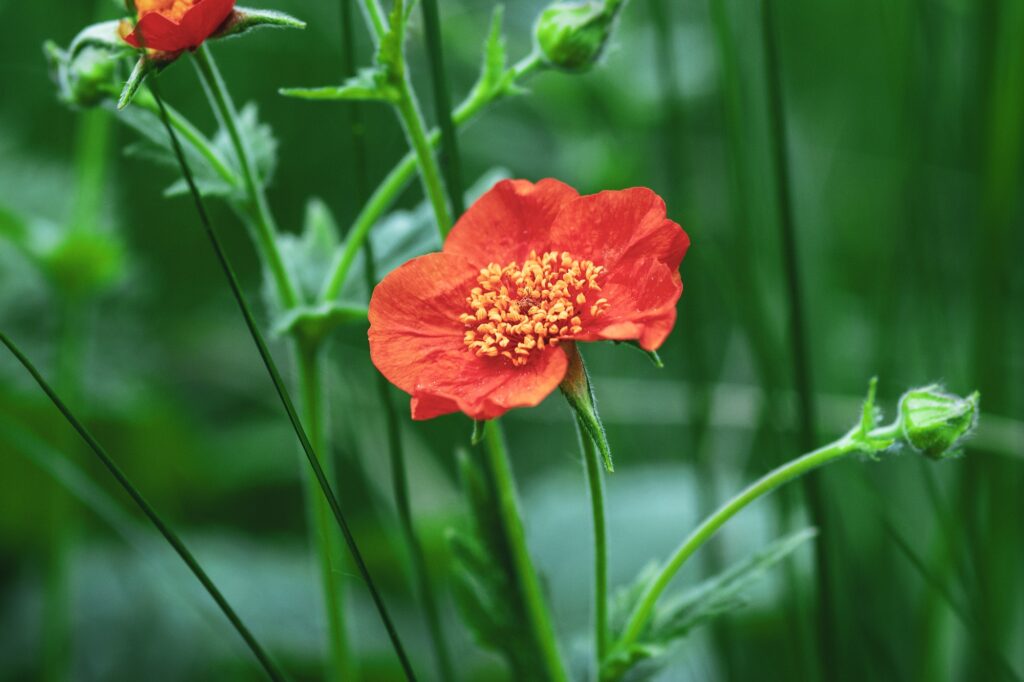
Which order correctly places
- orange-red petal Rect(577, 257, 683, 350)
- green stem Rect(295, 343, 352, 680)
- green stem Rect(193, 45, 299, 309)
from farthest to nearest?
green stem Rect(295, 343, 352, 680) → green stem Rect(193, 45, 299, 309) → orange-red petal Rect(577, 257, 683, 350)

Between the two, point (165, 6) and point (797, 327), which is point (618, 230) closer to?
point (797, 327)

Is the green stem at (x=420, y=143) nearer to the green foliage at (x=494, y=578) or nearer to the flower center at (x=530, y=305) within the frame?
the flower center at (x=530, y=305)

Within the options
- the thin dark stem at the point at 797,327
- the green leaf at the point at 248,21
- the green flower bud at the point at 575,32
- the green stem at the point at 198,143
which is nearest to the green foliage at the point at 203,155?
the green stem at the point at 198,143

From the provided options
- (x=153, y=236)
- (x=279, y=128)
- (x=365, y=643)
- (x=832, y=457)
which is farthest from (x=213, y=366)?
(x=832, y=457)

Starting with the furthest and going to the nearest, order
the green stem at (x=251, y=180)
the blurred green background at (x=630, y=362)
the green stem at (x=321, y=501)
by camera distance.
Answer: the blurred green background at (x=630, y=362) < the green stem at (x=321, y=501) < the green stem at (x=251, y=180)

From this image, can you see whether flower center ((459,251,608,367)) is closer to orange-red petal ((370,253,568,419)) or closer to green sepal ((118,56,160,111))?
orange-red petal ((370,253,568,419))

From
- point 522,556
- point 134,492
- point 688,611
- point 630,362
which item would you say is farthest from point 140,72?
point 630,362

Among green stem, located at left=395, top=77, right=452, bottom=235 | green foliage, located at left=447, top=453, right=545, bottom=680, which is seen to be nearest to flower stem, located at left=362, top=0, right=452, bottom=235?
green stem, located at left=395, top=77, right=452, bottom=235
